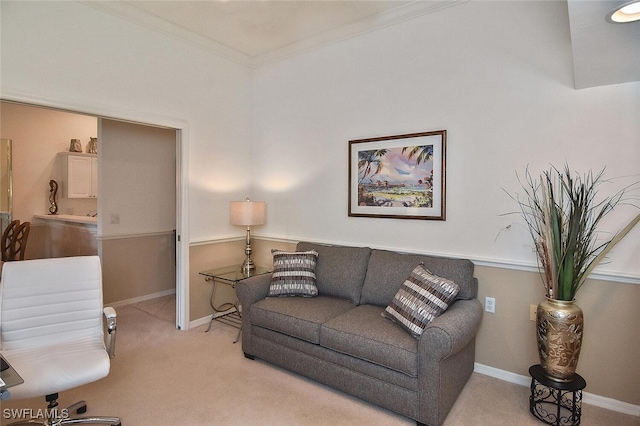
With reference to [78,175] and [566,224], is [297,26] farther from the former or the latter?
[78,175]

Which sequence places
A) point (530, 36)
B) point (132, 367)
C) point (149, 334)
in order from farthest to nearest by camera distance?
1. point (149, 334)
2. point (132, 367)
3. point (530, 36)

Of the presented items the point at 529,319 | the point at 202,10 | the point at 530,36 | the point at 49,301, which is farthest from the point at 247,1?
the point at 529,319

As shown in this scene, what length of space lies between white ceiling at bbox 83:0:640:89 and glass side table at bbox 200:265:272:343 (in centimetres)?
234

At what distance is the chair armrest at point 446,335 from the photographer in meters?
1.95

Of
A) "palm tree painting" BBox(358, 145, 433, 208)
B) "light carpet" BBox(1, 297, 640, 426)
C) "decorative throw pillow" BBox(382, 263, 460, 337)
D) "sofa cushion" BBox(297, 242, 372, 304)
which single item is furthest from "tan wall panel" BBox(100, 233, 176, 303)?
"decorative throw pillow" BBox(382, 263, 460, 337)

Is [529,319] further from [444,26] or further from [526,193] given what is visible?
[444,26]

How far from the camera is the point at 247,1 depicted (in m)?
2.88

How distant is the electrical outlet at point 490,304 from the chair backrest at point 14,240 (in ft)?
18.3

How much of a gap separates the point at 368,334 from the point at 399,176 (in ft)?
4.63

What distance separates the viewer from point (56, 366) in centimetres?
179

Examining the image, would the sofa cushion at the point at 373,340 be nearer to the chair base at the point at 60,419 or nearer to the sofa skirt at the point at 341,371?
the sofa skirt at the point at 341,371

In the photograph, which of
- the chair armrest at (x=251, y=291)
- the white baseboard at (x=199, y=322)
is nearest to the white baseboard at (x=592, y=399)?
the chair armrest at (x=251, y=291)

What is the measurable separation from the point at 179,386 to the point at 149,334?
114 centimetres

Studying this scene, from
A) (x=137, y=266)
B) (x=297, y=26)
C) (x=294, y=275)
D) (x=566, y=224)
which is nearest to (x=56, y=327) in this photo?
(x=294, y=275)
